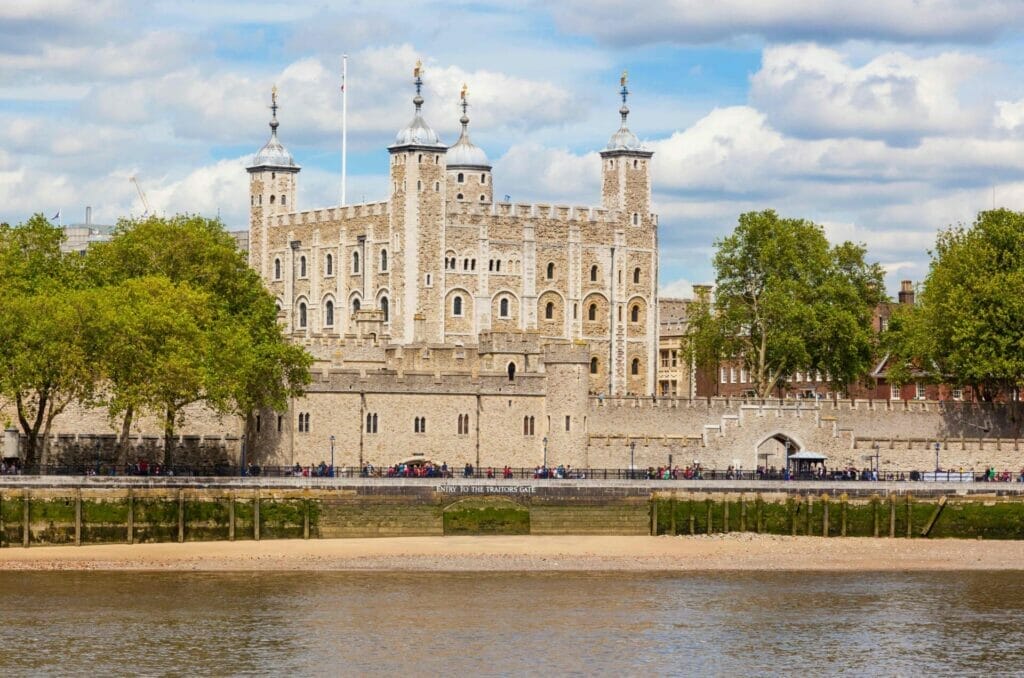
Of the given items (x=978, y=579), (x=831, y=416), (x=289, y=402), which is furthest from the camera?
(x=831, y=416)

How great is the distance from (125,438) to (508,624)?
24.5 meters

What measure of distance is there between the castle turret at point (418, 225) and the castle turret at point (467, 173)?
35.1 feet

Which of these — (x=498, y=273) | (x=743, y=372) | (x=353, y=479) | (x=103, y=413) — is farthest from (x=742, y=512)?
(x=743, y=372)

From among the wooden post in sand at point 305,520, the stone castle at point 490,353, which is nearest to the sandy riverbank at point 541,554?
the wooden post in sand at point 305,520

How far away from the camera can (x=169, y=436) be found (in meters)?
84.8

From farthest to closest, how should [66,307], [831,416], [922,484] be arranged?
[831,416]
[922,484]
[66,307]

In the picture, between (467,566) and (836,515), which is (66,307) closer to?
(467,566)

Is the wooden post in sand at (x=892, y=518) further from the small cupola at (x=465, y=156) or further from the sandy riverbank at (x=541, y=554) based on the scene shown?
the small cupola at (x=465, y=156)

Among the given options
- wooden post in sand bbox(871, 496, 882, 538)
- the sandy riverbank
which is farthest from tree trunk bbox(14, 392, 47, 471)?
wooden post in sand bbox(871, 496, 882, 538)

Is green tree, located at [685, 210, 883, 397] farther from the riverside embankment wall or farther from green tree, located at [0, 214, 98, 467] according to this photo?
green tree, located at [0, 214, 98, 467]

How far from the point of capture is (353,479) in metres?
81.2

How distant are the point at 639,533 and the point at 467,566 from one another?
888 centimetres

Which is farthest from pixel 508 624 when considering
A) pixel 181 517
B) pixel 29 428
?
pixel 29 428

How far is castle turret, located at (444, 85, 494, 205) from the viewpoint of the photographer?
131 meters
